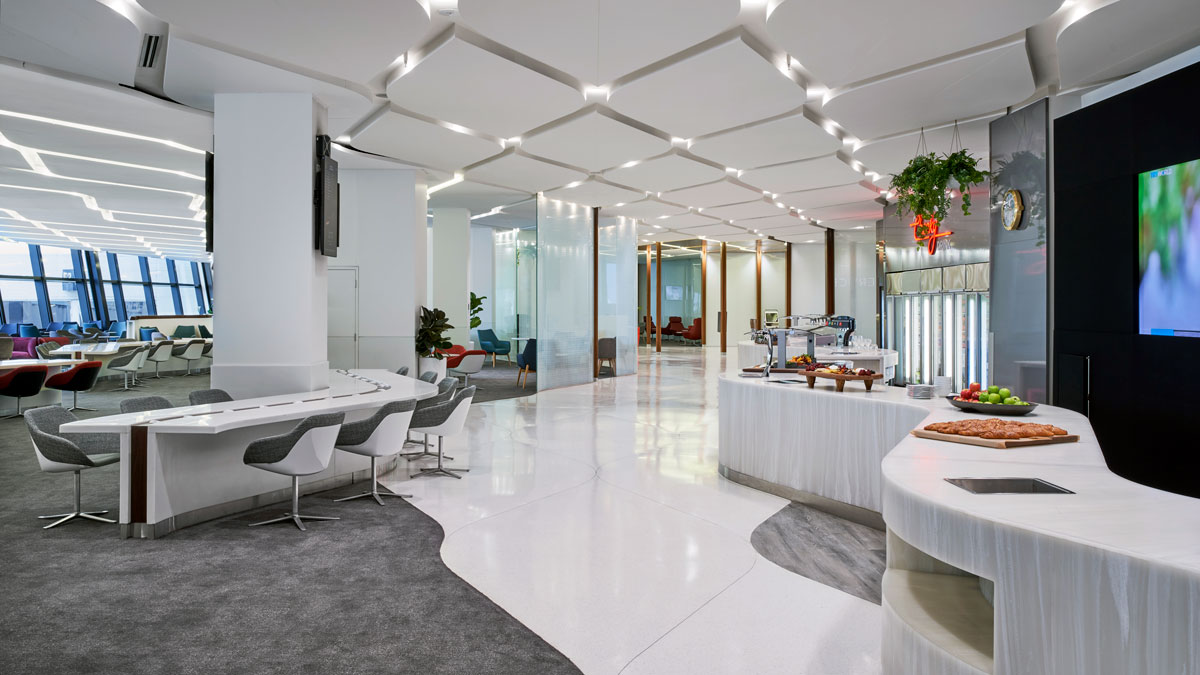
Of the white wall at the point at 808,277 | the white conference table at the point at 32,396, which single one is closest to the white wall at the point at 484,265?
the white conference table at the point at 32,396

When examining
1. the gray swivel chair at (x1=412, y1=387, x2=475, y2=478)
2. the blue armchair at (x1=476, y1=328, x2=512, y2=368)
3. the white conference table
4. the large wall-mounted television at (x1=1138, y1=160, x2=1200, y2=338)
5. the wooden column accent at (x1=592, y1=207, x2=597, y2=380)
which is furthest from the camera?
the blue armchair at (x1=476, y1=328, x2=512, y2=368)

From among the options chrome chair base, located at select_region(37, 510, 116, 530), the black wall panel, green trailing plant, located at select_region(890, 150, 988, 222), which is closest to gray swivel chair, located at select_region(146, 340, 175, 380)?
chrome chair base, located at select_region(37, 510, 116, 530)

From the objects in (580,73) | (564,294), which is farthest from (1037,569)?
(564,294)

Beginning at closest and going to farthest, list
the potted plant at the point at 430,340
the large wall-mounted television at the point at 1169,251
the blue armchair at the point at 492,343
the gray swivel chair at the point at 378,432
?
the large wall-mounted television at the point at 1169,251 → the gray swivel chair at the point at 378,432 → the potted plant at the point at 430,340 → the blue armchair at the point at 492,343

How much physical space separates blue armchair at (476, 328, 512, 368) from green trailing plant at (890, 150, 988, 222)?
11.6 m

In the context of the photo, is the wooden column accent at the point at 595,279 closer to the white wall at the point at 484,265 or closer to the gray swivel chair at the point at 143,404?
the white wall at the point at 484,265

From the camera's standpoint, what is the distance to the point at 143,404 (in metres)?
4.72

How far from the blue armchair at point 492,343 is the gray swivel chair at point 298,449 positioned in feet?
39.6

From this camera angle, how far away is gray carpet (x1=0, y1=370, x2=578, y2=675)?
2.54m

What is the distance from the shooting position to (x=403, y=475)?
5.59 metres

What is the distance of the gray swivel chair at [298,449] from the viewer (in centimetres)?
405

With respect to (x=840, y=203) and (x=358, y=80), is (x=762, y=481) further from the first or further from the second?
(x=840, y=203)

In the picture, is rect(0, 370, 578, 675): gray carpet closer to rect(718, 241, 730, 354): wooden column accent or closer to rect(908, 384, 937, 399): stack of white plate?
rect(908, 384, 937, 399): stack of white plate

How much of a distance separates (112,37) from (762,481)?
628 cm
